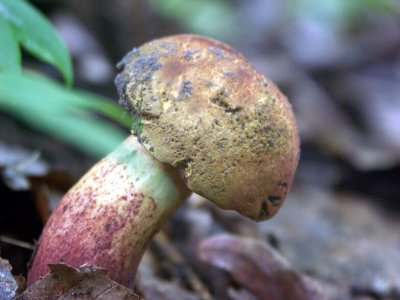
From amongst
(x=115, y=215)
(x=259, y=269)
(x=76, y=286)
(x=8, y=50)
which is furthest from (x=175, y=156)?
(x=259, y=269)

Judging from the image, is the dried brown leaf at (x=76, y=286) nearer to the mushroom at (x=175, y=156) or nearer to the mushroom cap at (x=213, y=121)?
the mushroom at (x=175, y=156)

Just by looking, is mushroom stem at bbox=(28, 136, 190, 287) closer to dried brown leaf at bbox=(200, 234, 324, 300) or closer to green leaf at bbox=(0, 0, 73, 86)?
green leaf at bbox=(0, 0, 73, 86)

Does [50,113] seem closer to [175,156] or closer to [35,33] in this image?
[175,156]

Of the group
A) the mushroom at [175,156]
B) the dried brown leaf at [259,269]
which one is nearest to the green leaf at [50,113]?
the mushroom at [175,156]

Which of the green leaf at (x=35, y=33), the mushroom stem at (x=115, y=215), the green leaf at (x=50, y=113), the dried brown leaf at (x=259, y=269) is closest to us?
the green leaf at (x=50, y=113)

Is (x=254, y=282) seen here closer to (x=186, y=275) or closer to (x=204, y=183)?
(x=186, y=275)

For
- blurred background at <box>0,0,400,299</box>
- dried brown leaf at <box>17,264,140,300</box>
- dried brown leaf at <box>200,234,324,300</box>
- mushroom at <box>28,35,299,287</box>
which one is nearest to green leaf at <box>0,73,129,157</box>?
blurred background at <box>0,0,400,299</box>
